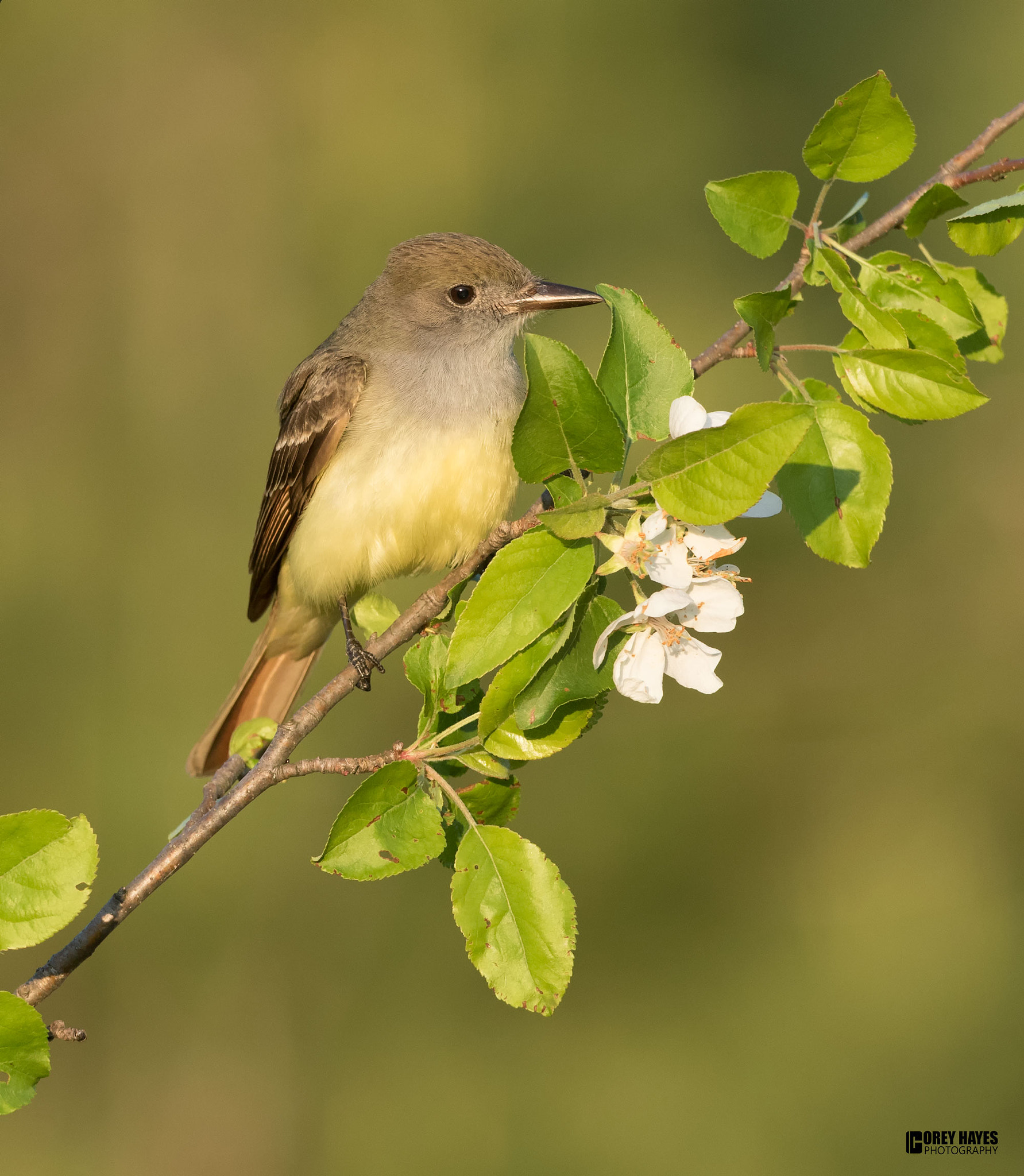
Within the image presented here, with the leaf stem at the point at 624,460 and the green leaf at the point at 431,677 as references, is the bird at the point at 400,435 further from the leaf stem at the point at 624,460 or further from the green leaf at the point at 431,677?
the leaf stem at the point at 624,460

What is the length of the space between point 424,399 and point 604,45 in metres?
7.86

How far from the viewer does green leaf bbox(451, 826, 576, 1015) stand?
2123mm

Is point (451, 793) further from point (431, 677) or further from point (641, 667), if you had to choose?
point (641, 667)

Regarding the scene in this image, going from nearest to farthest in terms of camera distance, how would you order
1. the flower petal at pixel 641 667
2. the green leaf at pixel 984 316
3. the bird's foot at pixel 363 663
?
the flower petal at pixel 641 667, the green leaf at pixel 984 316, the bird's foot at pixel 363 663

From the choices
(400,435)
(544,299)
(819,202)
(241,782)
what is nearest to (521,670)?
(241,782)

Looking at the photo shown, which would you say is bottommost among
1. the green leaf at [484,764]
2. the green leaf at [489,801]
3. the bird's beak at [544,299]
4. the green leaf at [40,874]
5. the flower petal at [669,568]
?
the green leaf at [40,874]

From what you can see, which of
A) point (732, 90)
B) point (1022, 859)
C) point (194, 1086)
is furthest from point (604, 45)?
point (194, 1086)

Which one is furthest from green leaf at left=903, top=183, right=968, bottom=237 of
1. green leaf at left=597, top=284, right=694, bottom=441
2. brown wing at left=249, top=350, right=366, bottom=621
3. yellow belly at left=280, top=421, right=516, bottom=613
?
brown wing at left=249, top=350, right=366, bottom=621

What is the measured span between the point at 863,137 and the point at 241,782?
1796 mm

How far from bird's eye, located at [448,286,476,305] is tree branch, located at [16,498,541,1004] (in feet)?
6.16

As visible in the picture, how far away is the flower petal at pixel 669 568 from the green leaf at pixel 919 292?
0.75 metres

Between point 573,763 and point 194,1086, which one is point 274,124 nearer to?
point 573,763

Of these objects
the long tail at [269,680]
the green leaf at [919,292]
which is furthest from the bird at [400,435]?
the green leaf at [919,292]

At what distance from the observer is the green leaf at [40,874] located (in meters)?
1.90
